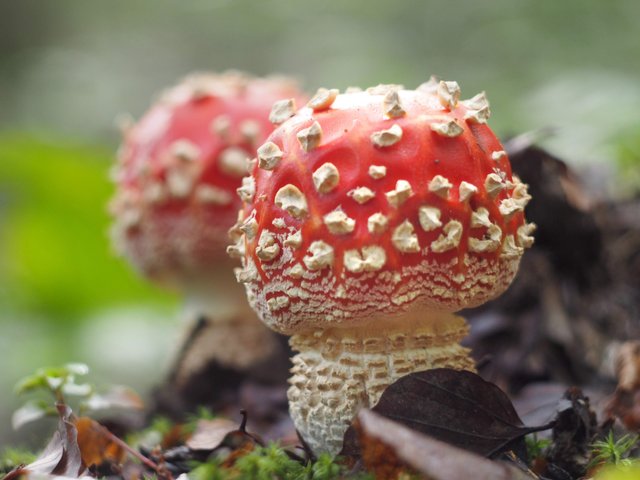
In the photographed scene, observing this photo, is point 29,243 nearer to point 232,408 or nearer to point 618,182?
point 232,408

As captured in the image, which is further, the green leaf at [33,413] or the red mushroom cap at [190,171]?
the red mushroom cap at [190,171]

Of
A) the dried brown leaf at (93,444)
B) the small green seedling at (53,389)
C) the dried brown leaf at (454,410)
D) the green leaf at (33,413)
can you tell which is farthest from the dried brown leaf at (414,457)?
the green leaf at (33,413)

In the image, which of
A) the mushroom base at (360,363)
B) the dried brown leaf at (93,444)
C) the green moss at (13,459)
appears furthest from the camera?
the green moss at (13,459)

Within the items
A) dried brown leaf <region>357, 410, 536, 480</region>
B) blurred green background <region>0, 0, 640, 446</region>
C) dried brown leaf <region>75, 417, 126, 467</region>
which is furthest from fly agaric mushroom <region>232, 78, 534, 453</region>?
blurred green background <region>0, 0, 640, 446</region>

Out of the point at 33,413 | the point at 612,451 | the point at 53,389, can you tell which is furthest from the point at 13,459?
the point at 612,451

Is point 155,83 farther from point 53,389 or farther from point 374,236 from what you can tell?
point 374,236

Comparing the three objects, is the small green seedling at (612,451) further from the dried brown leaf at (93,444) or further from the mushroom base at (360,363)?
the dried brown leaf at (93,444)

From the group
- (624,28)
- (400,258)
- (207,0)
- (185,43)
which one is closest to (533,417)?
(400,258)
